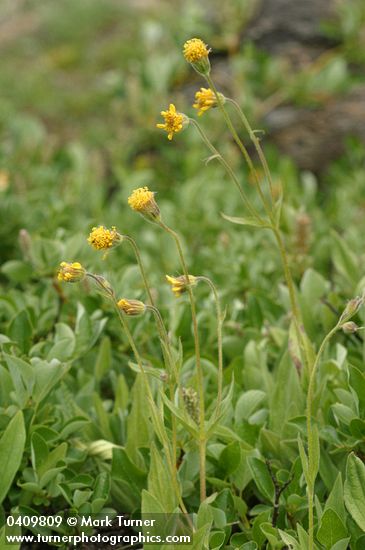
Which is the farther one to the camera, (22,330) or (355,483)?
(22,330)

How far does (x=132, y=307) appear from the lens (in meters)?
1.57

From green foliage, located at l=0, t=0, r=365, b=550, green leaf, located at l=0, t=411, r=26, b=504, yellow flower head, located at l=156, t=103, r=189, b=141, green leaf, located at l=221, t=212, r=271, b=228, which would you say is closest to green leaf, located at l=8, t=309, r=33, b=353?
green foliage, located at l=0, t=0, r=365, b=550

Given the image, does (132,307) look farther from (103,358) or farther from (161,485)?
(103,358)

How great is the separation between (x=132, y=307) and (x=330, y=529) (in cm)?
59

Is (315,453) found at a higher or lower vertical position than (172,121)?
lower

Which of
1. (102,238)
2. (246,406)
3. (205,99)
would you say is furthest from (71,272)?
(246,406)

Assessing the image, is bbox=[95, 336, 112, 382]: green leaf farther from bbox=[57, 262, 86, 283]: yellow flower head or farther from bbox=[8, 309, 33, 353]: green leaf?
bbox=[57, 262, 86, 283]: yellow flower head

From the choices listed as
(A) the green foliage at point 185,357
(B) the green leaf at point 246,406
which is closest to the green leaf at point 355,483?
(A) the green foliage at point 185,357

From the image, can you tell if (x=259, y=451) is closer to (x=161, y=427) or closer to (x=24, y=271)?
(x=161, y=427)

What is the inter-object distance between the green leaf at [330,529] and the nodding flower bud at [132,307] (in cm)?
54

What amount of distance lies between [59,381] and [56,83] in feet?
18.8

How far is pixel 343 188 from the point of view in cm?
416

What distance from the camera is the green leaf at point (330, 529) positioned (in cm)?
162

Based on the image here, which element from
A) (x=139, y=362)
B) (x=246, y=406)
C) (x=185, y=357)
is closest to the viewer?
(x=139, y=362)
